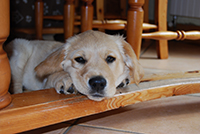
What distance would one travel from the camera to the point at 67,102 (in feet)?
3.76

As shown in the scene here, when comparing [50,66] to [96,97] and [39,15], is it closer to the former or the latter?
[96,97]

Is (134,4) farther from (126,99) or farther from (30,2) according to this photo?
(30,2)

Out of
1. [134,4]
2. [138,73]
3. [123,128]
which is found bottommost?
[123,128]

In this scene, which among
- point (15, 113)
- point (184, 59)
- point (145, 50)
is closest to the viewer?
point (15, 113)

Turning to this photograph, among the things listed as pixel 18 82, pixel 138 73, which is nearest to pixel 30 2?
pixel 18 82

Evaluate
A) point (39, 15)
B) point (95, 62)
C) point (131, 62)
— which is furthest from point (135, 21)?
point (39, 15)

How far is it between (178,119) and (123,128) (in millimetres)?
362

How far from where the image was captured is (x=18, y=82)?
73.0 inches

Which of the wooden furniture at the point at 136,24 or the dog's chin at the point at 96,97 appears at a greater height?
the wooden furniture at the point at 136,24

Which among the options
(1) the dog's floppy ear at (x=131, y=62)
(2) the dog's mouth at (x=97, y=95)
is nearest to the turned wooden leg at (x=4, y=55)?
(2) the dog's mouth at (x=97, y=95)

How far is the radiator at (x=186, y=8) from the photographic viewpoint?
136 inches

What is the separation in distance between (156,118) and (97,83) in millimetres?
518

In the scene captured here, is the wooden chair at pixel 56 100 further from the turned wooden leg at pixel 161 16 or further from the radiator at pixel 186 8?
the radiator at pixel 186 8

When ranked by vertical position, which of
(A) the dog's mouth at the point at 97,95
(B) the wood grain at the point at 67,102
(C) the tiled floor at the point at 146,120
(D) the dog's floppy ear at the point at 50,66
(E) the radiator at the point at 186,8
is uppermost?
(E) the radiator at the point at 186,8
